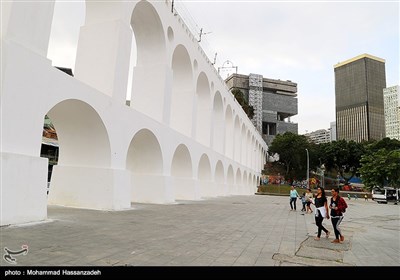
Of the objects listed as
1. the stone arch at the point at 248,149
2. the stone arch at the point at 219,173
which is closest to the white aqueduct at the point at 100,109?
the stone arch at the point at 219,173

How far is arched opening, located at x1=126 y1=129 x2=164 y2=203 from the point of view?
15008 millimetres

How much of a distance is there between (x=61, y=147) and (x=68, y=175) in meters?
1.06

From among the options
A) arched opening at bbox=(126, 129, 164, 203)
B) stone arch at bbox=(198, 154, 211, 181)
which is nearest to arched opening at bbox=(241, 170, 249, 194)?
stone arch at bbox=(198, 154, 211, 181)

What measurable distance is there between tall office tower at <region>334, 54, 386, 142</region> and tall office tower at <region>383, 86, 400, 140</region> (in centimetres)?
547

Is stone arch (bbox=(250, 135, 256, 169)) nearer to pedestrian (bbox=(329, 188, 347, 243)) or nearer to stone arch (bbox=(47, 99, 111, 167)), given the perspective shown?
stone arch (bbox=(47, 99, 111, 167))

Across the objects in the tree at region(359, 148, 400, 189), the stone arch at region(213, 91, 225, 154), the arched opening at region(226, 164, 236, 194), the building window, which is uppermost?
the building window

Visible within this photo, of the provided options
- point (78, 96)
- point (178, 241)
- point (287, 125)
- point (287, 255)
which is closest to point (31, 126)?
point (78, 96)

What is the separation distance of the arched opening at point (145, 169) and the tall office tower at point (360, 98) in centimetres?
9854

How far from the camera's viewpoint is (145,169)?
608 inches

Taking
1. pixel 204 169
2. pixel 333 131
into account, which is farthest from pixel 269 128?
pixel 204 169

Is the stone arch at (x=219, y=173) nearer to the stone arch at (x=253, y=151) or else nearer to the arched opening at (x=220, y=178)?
the arched opening at (x=220, y=178)

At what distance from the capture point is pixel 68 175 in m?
10.8

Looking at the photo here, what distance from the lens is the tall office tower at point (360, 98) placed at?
100 m

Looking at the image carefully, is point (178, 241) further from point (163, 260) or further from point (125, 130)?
point (125, 130)
